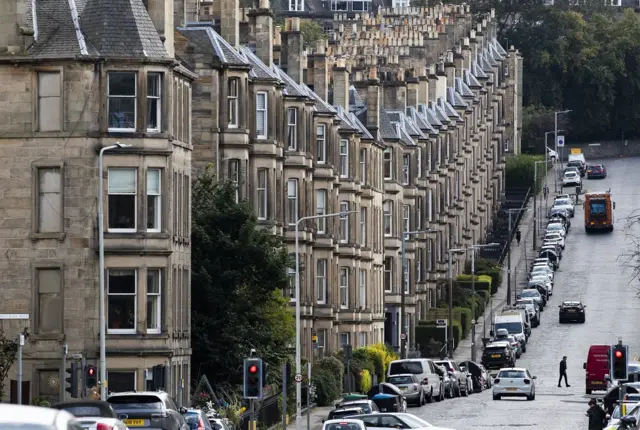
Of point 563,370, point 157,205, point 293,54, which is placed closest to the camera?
point 157,205

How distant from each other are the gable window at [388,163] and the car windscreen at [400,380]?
39.0 meters

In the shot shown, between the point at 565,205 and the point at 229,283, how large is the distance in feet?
374

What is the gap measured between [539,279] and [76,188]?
85.9m

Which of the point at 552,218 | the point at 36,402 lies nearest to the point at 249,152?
the point at 36,402

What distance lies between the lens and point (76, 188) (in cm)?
6188

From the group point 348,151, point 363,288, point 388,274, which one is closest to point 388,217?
point 388,274

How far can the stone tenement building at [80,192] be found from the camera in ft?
202

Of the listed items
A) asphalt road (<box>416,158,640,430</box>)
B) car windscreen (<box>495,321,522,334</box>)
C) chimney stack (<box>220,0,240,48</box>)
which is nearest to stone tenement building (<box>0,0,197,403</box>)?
asphalt road (<box>416,158,640,430</box>)

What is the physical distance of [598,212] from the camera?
169000 mm

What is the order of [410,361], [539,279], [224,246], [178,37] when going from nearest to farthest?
[224,246], [178,37], [410,361], [539,279]

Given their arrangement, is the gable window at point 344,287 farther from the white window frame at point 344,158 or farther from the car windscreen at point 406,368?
the car windscreen at point 406,368

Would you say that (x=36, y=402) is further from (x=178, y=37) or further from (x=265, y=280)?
(x=178, y=37)

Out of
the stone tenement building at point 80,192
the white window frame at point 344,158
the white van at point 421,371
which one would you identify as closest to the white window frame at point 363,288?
the white window frame at point 344,158

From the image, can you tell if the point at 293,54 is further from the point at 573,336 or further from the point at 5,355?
the point at 573,336
